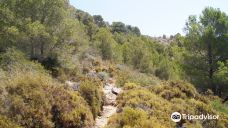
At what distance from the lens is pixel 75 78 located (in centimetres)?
2161

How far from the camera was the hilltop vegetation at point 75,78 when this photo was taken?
12.2 m

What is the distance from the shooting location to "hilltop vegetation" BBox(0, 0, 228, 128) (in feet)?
40.0

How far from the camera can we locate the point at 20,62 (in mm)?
17812

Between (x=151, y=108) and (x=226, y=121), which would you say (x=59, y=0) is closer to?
(x=151, y=108)

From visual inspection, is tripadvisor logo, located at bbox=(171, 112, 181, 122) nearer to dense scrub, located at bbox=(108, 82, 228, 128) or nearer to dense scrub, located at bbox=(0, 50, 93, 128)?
dense scrub, located at bbox=(108, 82, 228, 128)

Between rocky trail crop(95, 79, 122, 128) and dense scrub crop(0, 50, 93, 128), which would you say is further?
rocky trail crop(95, 79, 122, 128)

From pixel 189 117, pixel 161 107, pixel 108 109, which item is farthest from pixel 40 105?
pixel 189 117

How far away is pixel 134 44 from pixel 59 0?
2009cm

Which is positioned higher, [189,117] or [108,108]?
[189,117]

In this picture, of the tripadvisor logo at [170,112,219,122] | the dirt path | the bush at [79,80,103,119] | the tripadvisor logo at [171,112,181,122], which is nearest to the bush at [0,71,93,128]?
the dirt path

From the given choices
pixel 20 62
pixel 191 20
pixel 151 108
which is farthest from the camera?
pixel 191 20

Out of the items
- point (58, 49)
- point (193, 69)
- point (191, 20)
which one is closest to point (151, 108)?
point (58, 49)

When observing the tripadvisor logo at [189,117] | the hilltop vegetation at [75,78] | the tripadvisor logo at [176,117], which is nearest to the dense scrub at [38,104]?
the hilltop vegetation at [75,78]

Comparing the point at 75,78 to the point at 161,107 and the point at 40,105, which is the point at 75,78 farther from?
the point at 40,105
